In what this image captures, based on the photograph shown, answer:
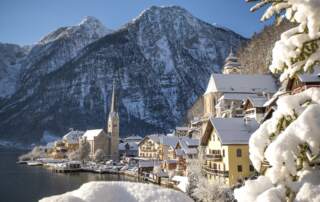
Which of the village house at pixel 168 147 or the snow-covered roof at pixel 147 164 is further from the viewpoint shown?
the snow-covered roof at pixel 147 164

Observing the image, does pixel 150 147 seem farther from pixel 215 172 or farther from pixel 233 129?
Result: pixel 233 129

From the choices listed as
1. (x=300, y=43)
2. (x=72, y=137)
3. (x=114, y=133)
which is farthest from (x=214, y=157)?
(x=72, y=137)

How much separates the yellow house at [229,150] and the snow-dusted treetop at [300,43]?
115 ft

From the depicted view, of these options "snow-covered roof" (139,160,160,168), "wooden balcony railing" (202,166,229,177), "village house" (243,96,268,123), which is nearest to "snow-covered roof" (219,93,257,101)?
"snow-covered roof" (139,160,160,168)

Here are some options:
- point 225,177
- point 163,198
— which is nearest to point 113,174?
point 225,177

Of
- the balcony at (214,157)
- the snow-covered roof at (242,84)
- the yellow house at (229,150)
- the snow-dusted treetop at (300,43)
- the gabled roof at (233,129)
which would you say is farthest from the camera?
the snow-covered roof at (242,84)

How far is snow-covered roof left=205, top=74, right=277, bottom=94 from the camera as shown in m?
85.5

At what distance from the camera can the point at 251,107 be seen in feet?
164

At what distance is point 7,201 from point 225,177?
111 ft

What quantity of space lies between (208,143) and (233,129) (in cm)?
557

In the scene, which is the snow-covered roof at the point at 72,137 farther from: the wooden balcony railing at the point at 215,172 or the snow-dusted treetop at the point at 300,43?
the snow-dusted treetop at the point at 300,43

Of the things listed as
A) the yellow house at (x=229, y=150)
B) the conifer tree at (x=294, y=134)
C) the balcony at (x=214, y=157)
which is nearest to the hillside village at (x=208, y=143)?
the yellow house at (x=229, y=150)

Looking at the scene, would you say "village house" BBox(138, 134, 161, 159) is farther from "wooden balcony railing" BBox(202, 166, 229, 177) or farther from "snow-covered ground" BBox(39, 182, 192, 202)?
"snow-covered ground" BBox(39, 182, 192, 202)

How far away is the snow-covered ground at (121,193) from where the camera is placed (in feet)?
18.8
